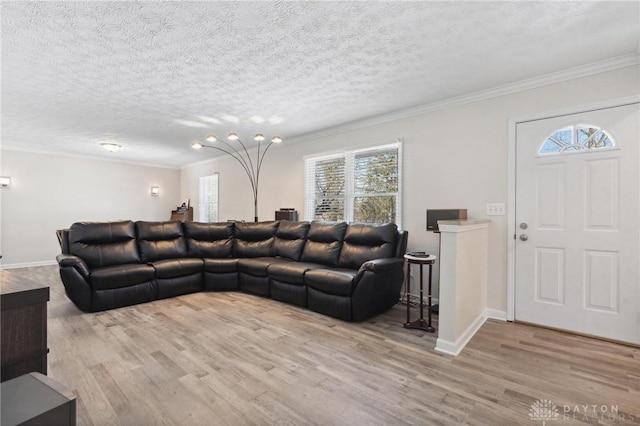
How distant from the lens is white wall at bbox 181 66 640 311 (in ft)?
9.03

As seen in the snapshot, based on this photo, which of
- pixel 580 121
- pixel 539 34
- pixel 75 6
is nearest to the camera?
pixel 75 6

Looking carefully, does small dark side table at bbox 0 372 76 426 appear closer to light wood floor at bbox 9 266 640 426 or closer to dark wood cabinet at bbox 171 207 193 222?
light wood floor at bbox 9 266 640 426

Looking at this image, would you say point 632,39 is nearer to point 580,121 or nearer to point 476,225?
point 580,121

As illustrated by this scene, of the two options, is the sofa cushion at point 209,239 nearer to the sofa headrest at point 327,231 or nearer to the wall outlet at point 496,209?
the sofa headrest at point 327,231

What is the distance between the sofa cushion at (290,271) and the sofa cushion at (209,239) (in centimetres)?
127

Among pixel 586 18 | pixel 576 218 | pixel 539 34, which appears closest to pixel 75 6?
pixel 539 34

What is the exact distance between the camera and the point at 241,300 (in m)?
3.77

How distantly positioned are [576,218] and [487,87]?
1.57 metres

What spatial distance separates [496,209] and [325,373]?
2.46 meters

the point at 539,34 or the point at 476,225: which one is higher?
the point at 539,34

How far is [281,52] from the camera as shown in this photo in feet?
8.10

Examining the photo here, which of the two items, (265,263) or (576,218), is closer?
(576,218)

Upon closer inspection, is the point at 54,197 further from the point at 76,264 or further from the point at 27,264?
the point at 76,264

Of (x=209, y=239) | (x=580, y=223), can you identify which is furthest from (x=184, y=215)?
(x=580, y=223)
